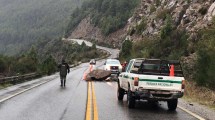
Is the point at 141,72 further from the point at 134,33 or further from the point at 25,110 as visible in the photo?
the point at 134,33

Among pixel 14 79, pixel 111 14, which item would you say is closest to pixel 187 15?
pixel 14 79

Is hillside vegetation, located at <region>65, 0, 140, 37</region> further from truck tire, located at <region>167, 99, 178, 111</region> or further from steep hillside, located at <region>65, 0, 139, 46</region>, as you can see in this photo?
truck tire, located at <region>167, 99, 178, 111</region>

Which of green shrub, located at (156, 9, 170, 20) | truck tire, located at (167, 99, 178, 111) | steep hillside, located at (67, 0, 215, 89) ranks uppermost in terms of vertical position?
green shrub, located at (156, 9, 170, 20)

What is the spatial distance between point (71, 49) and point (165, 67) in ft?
446

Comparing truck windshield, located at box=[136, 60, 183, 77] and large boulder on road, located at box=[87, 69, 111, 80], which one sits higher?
truck windshield, located at box=[136, 60, 183, 77]

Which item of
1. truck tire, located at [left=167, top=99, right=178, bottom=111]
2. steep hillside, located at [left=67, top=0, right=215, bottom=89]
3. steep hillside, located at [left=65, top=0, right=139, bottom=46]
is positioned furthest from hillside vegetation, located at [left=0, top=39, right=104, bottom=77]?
truck tire, located at [left=167, top=99, right=178, bottom=111]

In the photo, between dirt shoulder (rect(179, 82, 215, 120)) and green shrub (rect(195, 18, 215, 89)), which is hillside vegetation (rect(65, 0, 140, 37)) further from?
dirt shoulder (rect(179, 82, 215, 120))

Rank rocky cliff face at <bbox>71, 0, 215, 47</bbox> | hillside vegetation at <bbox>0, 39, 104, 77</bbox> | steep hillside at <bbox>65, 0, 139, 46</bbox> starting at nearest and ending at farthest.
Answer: rocky cliff face at <bbox>71, 0, 215, 47</bbox> < hillside vegetation at <bbox>0, 39, 104, 77</bbox> < steep hillside at <bbox>65, 0, 139, 46</bbox>

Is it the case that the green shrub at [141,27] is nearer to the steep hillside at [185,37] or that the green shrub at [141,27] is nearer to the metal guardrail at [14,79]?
the steep hillside at [185,37]

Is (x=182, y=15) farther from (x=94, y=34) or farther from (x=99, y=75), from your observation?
(x=94, y=34)

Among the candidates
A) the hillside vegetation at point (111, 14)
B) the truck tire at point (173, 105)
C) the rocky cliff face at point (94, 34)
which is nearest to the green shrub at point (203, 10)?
the truck tire at point (173, 105)

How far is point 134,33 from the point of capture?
85.9m

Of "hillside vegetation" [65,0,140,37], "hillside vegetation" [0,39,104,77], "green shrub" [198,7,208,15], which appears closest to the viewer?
"green shrub" [198,7,208,15]

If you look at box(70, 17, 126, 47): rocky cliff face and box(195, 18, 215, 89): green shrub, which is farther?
→ box(70, 17, 126, 47): rocky cliff face
